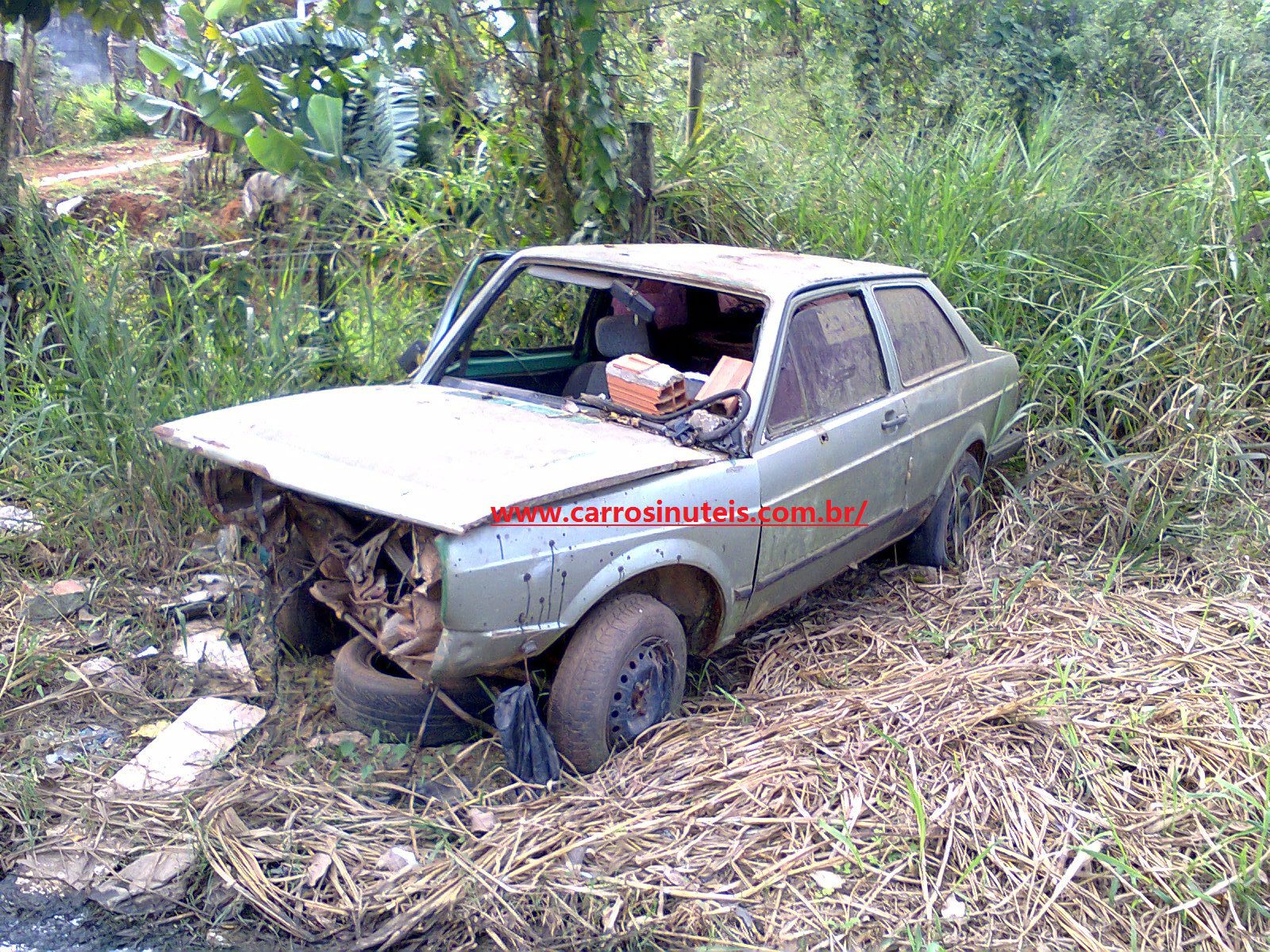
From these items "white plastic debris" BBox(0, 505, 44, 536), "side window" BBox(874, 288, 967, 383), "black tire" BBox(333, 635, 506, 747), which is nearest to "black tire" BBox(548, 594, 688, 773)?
"black tire" BBox(333, 635, 506, 747)

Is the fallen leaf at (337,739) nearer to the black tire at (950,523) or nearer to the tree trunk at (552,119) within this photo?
the black tire at (950,523)

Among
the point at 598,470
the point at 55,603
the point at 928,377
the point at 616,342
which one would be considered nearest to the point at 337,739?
the point at 598,470

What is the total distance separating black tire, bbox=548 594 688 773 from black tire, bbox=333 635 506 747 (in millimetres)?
345

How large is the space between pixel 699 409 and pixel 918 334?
1546 mm

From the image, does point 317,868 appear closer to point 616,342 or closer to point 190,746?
point 190,746

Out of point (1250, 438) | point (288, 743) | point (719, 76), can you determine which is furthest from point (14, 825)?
point (719, 76)

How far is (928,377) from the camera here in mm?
4703

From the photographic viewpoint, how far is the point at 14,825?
3.15m

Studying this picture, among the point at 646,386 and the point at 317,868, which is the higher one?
the point at 646,386

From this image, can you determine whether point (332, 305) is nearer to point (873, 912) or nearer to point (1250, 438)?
point (873, 912)

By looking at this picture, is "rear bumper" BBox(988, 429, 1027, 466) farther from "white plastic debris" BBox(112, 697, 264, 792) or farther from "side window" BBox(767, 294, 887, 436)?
"white plastic debris" BBox(112, 697, 264, 792)

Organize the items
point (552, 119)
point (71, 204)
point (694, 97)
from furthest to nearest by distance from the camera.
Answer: point (71, 204)
point (694, 97)
point (552, 119)

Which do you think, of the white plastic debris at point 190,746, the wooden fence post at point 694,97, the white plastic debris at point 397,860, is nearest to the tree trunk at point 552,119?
the wooden fence post at point 694,97

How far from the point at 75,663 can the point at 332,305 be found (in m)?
2.48
